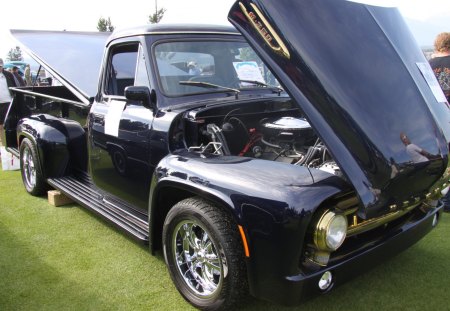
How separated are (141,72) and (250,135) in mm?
1137

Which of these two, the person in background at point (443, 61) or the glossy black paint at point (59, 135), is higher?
the person in background at point (443, 61)

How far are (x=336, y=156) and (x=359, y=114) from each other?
0.33 m

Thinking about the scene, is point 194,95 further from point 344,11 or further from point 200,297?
point 200,297

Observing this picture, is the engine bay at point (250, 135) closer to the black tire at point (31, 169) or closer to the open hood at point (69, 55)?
the open hood at point (69, 55)

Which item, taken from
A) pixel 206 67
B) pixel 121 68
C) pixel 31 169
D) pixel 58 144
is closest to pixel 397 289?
pixel 206 67

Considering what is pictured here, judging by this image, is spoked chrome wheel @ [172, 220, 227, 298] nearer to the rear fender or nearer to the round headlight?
the round headlight

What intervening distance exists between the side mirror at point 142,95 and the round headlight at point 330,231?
1.81 metres

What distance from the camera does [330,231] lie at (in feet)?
7.66

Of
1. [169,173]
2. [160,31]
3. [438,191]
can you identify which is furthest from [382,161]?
[160,31]

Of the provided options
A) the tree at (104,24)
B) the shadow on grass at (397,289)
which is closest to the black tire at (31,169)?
the shadow on grass at (397,289)

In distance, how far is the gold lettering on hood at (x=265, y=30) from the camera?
2.51 m

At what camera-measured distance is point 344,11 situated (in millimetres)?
2799

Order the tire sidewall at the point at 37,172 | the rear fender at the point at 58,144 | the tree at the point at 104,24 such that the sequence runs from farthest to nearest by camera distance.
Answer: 1. the tree at the point at 104,24
2. the tire sidewall at the point at 37,172
3. the rear fender at the point at 58,144

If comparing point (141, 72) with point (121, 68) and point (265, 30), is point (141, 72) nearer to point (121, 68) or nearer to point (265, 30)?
point (121, 68)
